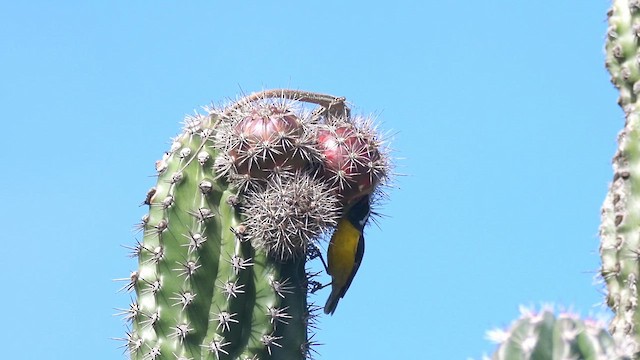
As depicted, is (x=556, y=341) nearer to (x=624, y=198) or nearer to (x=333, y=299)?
(x=624, y=198)

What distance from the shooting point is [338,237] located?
529 centimetres

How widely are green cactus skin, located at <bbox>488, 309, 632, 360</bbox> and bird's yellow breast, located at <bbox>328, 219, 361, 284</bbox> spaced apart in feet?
9.09

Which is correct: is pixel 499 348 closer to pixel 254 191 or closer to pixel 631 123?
pixel 631 123

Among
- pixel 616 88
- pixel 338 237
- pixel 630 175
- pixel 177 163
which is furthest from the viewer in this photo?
pixel 338 237

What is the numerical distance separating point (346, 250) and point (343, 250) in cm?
2

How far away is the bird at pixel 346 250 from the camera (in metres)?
5.20

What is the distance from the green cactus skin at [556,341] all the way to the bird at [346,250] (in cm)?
265

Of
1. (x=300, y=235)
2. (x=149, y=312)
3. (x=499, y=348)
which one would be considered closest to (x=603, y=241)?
(x=499, y=348)

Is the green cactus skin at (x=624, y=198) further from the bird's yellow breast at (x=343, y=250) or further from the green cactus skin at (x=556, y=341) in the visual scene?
the bird's yellow breast at (x=343, y=250)

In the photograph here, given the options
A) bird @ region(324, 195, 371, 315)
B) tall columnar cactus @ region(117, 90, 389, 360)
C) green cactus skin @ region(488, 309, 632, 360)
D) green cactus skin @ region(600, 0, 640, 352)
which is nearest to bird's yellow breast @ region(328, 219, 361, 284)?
bird @ region(324, 195, 371, 315)

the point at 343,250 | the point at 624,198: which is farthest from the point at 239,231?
the point at 624,198

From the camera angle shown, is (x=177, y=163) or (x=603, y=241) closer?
(x=603, y=241)

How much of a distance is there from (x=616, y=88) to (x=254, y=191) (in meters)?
1.62

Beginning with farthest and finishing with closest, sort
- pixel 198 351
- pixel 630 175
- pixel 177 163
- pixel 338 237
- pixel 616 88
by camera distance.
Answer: pixel 338 237, pixel 177 163, pixel 198 351, pixel 616 88, pixel 630 175
